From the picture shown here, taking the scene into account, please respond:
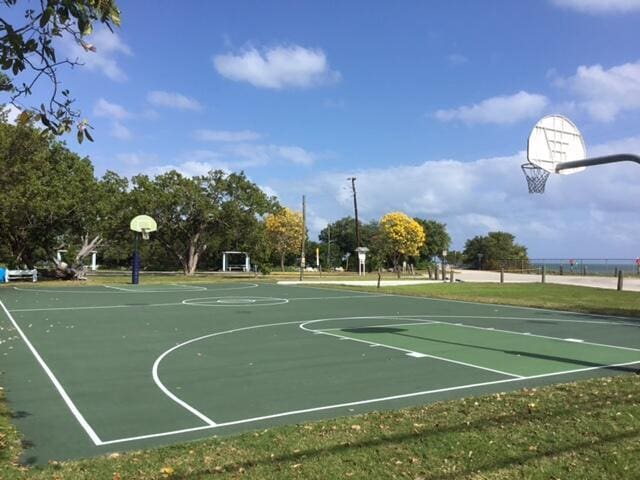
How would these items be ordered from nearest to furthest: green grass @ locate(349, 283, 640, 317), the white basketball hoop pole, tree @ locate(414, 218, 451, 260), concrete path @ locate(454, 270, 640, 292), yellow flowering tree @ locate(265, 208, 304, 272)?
the white basketball hoop pole
green grass @ locate(349, 283, 640, 317)
concrete path @ locate(454, 270, 640, 292)
yellow flowering tree @ locate(265, 208, 304, 272)
tree @ locate(414, 218, 451, 260)

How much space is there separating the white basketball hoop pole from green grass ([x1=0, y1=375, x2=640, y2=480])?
4.45 meters

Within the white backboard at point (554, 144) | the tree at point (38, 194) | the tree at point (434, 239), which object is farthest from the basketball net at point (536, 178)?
the tree at point (434, 239)

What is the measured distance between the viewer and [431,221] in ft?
274

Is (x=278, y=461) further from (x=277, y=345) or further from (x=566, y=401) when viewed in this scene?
(x=277, y=345)

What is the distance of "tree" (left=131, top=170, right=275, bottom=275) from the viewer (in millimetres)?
45344

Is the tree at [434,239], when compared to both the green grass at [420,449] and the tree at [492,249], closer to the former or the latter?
the tree at [492,249]

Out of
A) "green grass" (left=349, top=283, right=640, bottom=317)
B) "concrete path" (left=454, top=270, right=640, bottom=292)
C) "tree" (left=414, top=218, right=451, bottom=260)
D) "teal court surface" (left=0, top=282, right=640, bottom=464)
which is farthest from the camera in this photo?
"tree" (left=414, top=218, right=451, bottom=260)

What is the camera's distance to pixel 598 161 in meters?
10.2

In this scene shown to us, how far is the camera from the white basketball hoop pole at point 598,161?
9.44 metres

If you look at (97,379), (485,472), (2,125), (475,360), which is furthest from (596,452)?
(2,125)

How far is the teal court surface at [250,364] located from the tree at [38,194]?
1376 centimetres

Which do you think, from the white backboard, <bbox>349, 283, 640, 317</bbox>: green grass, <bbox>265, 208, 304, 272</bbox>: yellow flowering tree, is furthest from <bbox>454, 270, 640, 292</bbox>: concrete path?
<bbox>265, 208, 304, 272</bbox>: yellow flowering tree

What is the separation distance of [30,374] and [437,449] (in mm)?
6773

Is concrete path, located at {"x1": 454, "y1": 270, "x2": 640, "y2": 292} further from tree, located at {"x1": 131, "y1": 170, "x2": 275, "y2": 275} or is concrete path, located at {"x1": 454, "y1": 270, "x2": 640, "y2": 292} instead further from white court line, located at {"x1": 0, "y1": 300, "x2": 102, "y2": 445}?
white court line, located at {"x1": 0, "y1": 300, "x2": 102, "y2": 445}
